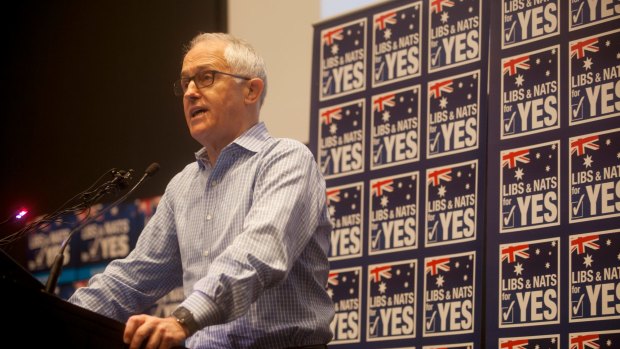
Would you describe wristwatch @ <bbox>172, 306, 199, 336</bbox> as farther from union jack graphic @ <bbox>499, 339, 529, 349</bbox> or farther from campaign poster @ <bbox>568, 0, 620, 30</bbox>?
campaign poster @ <bbox>568, 0, 620, 30</bbox>

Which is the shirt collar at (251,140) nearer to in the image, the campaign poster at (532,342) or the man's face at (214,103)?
the man's face at (214,103)

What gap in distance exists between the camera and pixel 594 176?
3645 mm

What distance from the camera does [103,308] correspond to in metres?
2.78

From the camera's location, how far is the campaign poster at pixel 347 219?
14.2 ft

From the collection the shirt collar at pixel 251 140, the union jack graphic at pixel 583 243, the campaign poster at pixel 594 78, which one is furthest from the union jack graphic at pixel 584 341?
the shirt collar at pixel 251 140

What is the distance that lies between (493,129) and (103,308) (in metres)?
1.86

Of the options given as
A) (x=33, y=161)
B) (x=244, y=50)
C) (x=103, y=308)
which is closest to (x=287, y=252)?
(x=103, y=308)

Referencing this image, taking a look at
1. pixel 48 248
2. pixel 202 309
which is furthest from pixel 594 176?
pixel 48 248

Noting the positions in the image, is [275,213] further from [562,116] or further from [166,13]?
[166,13]

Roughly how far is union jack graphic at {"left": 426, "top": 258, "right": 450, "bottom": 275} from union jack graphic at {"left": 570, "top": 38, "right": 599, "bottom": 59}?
0.96 m

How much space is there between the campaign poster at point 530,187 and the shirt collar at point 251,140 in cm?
130

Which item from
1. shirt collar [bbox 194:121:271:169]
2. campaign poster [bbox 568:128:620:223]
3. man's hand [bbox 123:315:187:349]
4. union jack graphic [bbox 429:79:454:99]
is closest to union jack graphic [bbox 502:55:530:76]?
union jack graphic [bbox 429:79:454:99]

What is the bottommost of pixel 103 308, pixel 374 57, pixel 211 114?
pixel 103 308

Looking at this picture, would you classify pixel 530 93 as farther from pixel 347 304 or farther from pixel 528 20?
pixel 347 304
